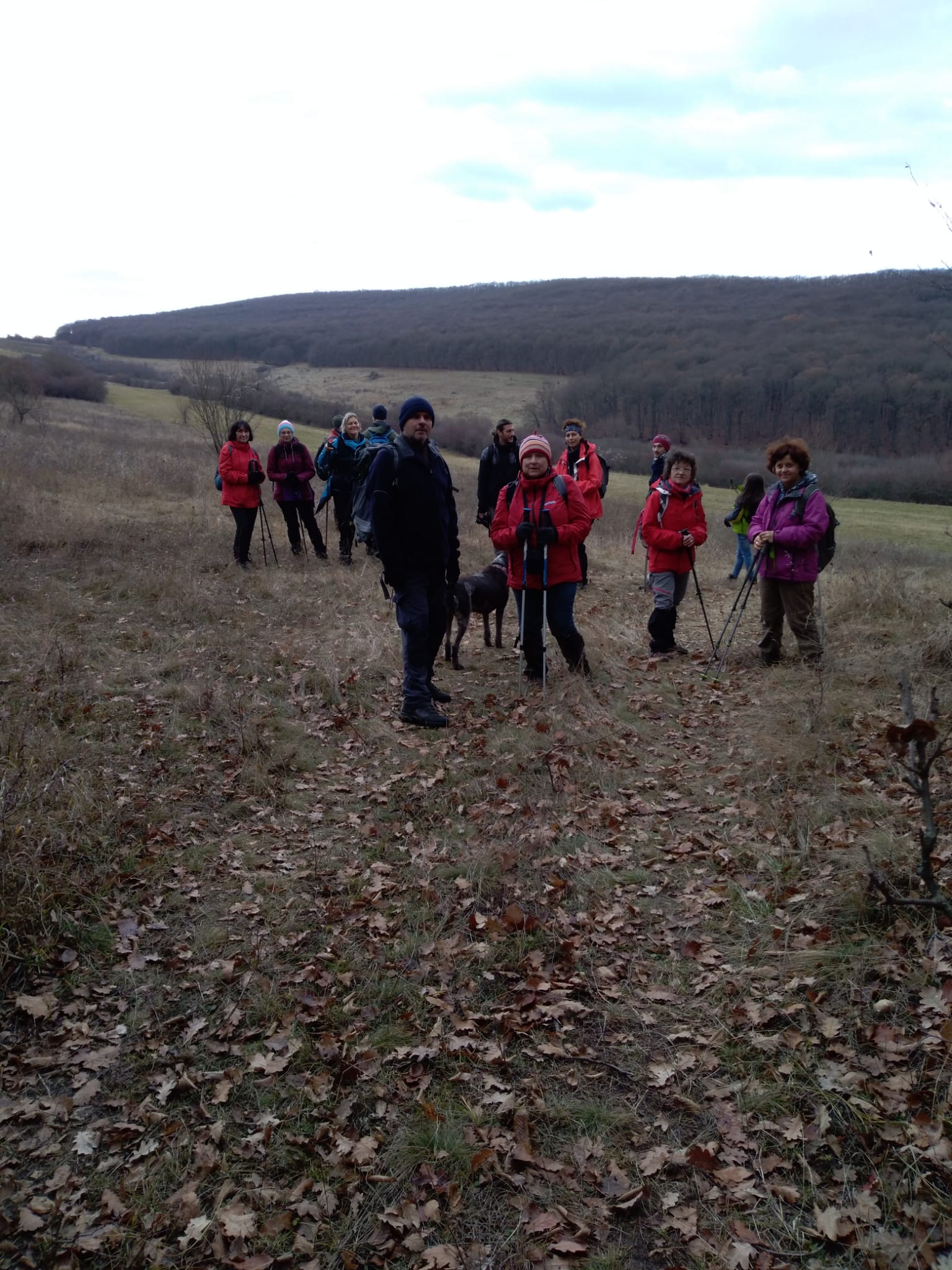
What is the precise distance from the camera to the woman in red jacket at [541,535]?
713 centimetres

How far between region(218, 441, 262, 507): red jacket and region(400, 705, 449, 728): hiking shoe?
5874mm

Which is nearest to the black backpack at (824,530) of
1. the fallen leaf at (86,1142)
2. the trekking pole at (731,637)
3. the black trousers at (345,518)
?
the trekking pole at (731,637)

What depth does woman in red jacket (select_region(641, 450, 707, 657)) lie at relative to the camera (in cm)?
812

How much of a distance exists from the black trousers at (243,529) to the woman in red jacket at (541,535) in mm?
5862

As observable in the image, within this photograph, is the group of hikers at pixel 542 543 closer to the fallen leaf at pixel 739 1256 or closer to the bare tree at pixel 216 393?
the fallen leaf at pixel 739 1256

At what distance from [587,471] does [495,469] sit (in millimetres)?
1354

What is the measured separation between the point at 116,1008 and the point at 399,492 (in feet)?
13.2

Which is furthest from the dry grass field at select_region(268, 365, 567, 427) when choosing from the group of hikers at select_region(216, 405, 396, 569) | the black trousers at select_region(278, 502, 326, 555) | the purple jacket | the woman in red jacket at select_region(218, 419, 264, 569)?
the purple jacket

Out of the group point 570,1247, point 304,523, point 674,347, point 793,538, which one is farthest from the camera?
point 674,347

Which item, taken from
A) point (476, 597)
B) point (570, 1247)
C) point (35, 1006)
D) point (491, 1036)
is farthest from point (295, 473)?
point (570, 1247)

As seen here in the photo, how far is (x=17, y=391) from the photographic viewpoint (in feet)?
98.4

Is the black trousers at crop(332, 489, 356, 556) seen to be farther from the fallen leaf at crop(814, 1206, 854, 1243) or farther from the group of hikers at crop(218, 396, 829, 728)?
the fallen leaf at crop(814, 1206, 854, 1243)

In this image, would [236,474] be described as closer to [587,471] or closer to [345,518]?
[345,518]

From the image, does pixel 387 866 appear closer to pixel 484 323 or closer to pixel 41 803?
pixel 41 803
